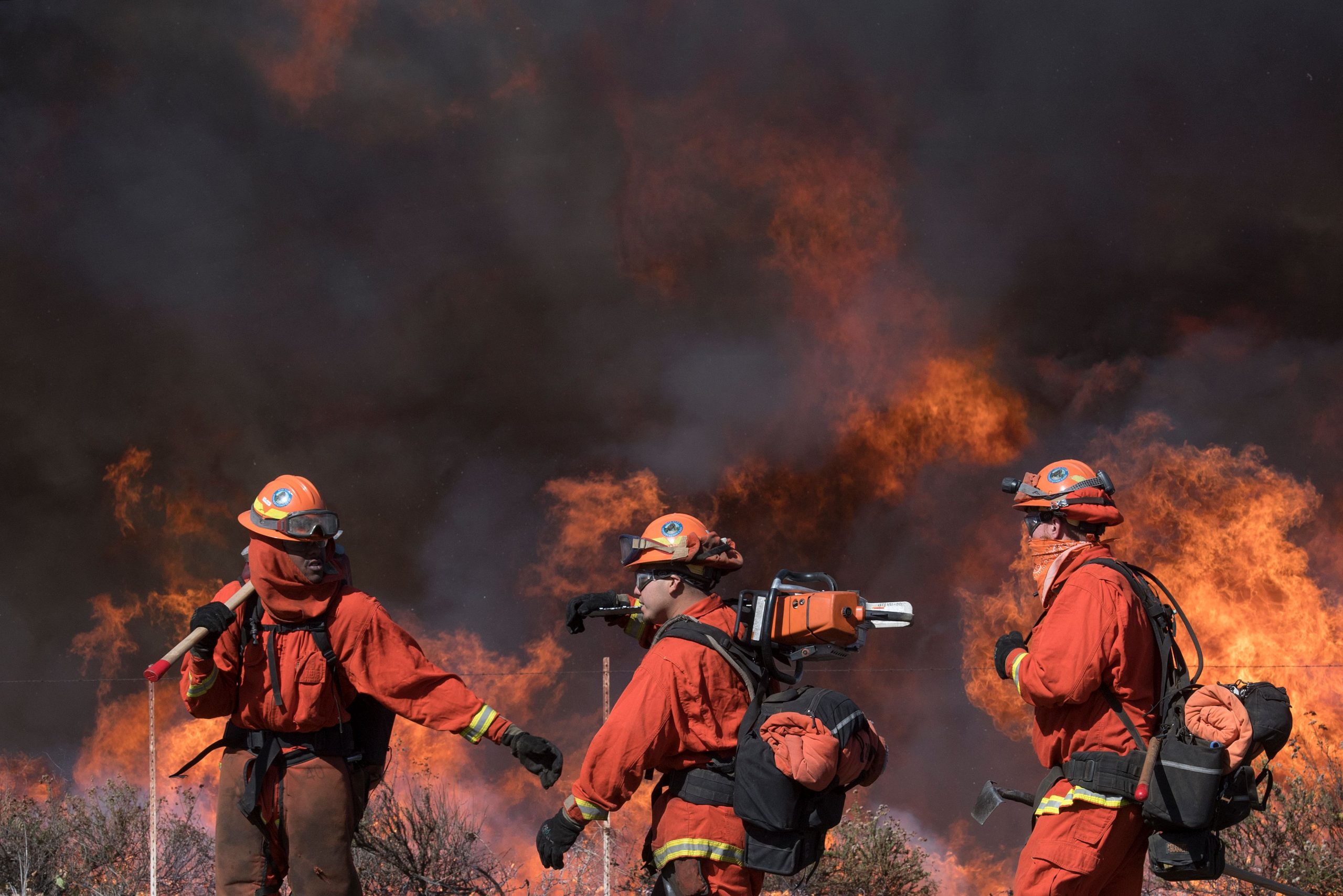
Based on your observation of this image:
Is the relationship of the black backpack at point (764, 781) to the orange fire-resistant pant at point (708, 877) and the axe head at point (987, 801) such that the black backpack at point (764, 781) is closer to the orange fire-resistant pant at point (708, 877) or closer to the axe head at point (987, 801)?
the orange fire-resistant pant at point (708, 877)

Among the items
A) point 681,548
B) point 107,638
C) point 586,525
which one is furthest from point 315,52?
point 681,548

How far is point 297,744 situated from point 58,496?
32.1 feet

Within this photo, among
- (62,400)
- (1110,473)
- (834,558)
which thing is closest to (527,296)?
(834,558)

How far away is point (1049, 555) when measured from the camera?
13.8ft

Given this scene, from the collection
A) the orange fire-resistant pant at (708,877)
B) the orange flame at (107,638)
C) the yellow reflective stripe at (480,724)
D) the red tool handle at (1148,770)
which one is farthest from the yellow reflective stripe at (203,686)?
the orange flame at (107,638)

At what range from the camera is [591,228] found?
1201 cm

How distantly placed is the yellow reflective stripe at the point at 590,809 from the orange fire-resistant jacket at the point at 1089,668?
1.50 meters

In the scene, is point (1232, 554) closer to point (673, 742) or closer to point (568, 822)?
point (673, 742)

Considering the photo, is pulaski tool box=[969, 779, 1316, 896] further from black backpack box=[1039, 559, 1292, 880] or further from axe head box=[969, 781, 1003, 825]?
black backpack box=[1039, 559, 1292, 880]

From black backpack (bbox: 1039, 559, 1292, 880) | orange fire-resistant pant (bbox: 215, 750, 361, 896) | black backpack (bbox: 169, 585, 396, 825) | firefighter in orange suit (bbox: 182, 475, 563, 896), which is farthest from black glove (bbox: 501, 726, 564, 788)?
black backpack (bbox: 1039, 559, 1292, 880)

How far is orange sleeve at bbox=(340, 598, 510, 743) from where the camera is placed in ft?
13.8

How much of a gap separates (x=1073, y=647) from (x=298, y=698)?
2.89m

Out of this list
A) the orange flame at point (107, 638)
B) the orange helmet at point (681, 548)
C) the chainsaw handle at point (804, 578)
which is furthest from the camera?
the orange flame at point (107, 638)

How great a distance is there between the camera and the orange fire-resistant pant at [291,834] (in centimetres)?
→ 421
